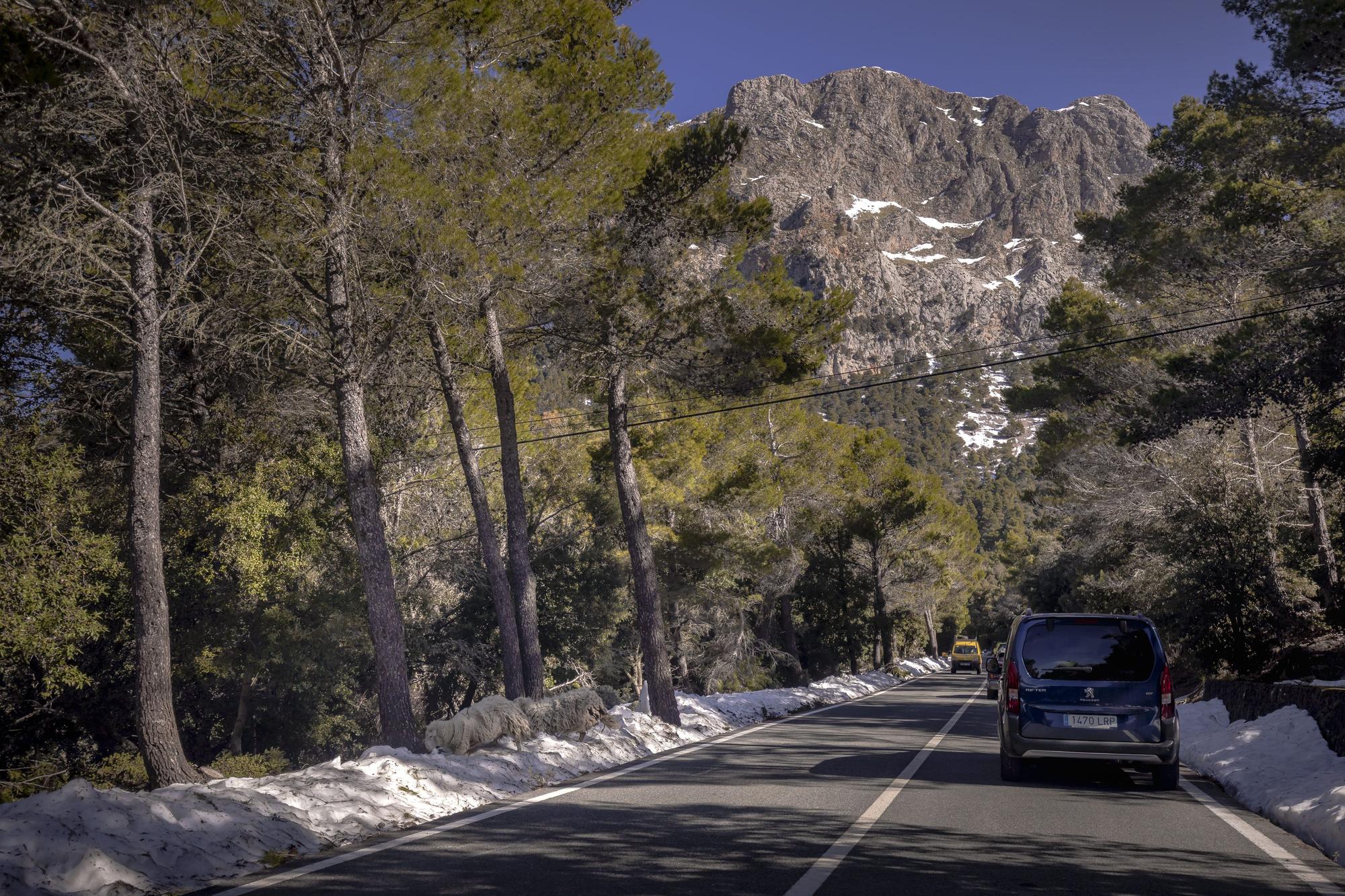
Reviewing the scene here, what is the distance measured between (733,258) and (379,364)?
8021 mm

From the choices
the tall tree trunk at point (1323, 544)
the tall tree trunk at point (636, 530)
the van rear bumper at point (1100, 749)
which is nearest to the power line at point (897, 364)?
the tall tree trunk at point (636, 530)

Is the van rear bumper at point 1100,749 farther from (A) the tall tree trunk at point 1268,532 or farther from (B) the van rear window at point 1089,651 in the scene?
(A) the tall tree trunk at point 1268,532

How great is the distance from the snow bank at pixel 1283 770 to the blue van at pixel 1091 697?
93 cm

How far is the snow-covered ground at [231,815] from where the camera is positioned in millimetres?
5594

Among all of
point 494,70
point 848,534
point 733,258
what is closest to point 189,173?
point 494,70

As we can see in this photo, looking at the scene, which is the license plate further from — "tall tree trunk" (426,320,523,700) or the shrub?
the shrub

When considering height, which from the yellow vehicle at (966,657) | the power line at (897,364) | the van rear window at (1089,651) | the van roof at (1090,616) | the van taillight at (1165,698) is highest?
the power line at (897,364)

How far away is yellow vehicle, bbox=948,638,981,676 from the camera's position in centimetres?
5828

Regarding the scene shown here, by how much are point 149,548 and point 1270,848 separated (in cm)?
1133

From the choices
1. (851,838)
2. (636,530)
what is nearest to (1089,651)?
(851,838)

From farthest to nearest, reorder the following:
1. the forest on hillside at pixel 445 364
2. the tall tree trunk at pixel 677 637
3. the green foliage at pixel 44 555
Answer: the tall tree trunk at pixel 677 637 → the green foliage at pixel 44 555 → the forest on hillside at pixel 445 364

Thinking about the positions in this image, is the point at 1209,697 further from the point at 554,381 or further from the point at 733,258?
the point at 554,381

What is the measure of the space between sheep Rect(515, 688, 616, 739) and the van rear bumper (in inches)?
237

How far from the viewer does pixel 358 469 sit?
1352cm
